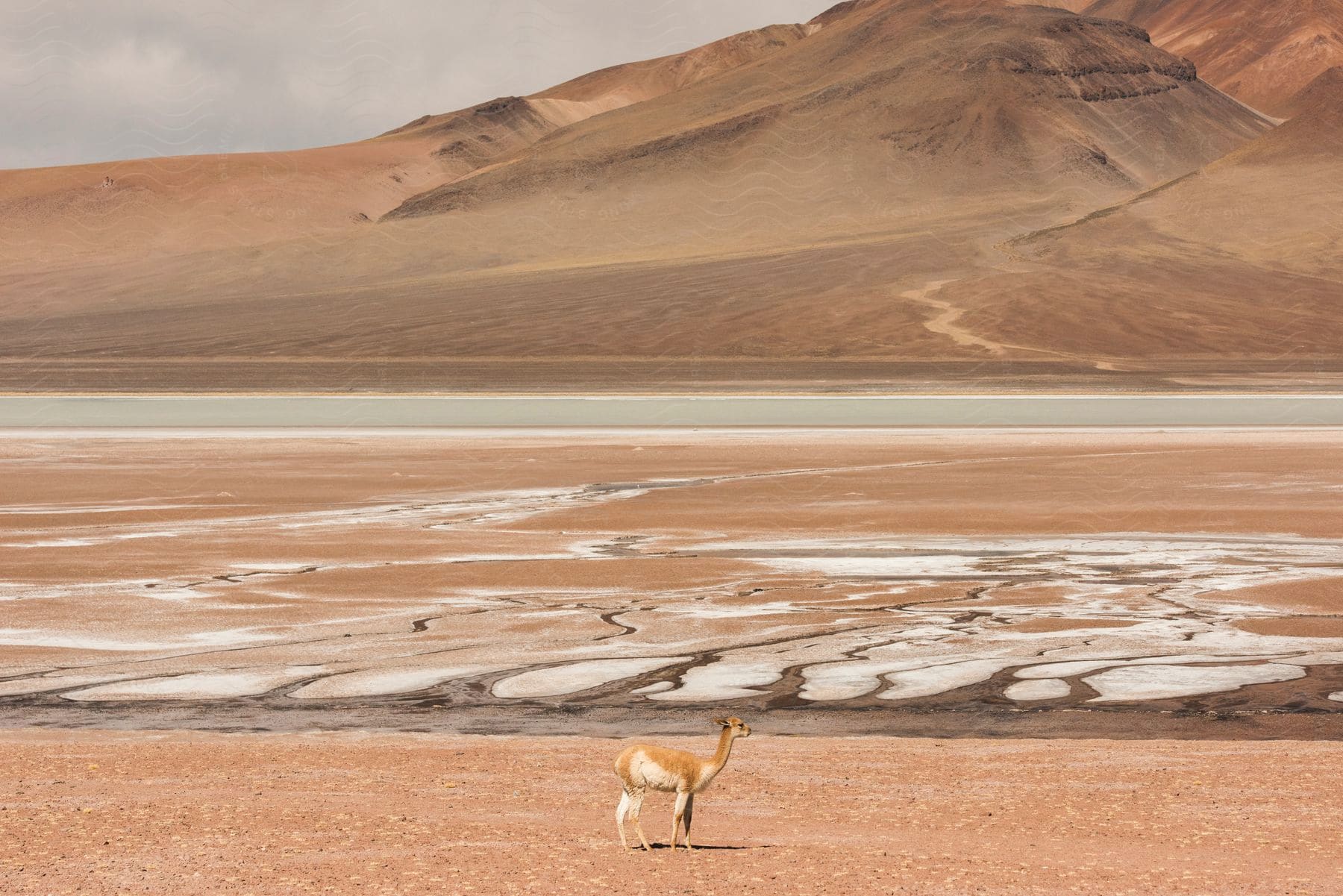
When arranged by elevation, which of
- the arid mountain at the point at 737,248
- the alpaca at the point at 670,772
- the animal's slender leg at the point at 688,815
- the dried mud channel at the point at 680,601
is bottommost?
the dried mud channel at the point at 680,601

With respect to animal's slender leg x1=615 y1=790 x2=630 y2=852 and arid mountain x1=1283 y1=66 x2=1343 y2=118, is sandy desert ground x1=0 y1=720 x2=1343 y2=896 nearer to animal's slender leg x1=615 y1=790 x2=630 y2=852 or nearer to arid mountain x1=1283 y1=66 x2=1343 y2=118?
animal's slender leg x1=615 y1=790 x2=630 y2=852

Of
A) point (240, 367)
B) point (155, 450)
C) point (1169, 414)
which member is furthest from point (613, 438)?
point (240, 367)

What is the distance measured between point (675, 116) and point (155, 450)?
136975 millimetres

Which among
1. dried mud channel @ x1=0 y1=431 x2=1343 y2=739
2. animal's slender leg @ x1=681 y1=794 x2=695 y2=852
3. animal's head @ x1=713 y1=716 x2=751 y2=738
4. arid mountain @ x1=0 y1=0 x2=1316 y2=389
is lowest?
dried mud channel @ x1=0 y1=431 x2=1343 y2=739

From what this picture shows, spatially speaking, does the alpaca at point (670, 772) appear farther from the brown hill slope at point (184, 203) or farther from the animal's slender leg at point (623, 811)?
the brown hill slope at point (184, 203)

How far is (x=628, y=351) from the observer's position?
3187 inches

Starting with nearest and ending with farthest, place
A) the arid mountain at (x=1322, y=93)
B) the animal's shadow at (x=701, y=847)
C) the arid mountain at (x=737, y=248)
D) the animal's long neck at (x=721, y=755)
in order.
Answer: the animal's long neck at (x=721, y=755) → the animal's shadow at (x=701, y=847) → the arid mountain at (x=737, y=248) → the arid mountain at (x=1322, y=93)

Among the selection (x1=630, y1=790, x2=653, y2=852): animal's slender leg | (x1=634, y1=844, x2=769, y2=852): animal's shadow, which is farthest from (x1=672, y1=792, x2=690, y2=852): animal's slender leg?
(x1=634, y1=844, x2=769, y2=852): animal's shadow

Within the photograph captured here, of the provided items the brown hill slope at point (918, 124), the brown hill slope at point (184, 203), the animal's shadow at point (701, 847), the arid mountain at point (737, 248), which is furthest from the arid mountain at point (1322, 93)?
the animal's shadow at point (701, 847)

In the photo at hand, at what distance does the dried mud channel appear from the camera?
10086 mm

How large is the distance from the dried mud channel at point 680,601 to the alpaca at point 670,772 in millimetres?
3377

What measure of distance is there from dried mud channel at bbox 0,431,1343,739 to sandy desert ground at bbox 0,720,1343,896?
0.94 meters

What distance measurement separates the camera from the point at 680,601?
1437 cm

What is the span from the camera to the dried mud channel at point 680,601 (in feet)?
33.1
